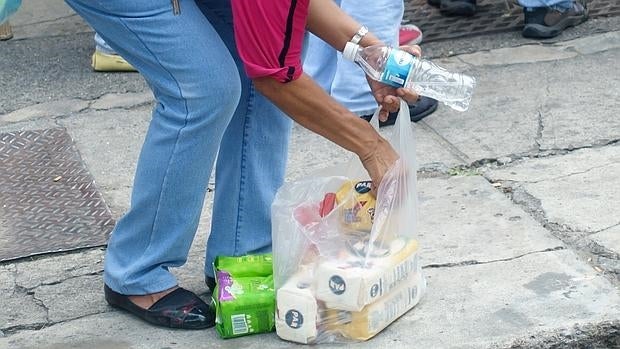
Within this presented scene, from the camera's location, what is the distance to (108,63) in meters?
4.75

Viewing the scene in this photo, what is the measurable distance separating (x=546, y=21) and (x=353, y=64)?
1379 millimetres

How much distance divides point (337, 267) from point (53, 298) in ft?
2.86

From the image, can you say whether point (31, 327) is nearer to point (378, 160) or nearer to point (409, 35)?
point (378, 160)

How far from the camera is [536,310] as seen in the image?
282 cm

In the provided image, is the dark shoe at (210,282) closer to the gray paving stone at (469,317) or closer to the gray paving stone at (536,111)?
the gray paving stone at (469,317)

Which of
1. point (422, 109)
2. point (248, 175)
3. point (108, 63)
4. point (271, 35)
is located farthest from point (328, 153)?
point (271, 35)

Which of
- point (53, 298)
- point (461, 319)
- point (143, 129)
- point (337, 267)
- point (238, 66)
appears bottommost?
point (143, 129)

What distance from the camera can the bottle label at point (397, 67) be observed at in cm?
257

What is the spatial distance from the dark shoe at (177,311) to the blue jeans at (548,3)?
268cm

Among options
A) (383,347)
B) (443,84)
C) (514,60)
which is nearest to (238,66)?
(443,84)

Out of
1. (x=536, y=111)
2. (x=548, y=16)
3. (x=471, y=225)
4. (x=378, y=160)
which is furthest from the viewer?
(x=548, y=16)

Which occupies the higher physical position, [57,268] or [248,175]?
[248,175]

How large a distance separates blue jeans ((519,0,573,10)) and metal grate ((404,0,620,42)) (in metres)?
0.18

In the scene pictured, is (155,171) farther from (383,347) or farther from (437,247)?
(437,247)
